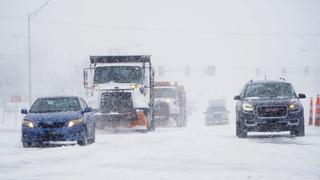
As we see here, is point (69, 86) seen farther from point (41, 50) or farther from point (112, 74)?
point (112, 74)

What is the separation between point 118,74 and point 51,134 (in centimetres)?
1024

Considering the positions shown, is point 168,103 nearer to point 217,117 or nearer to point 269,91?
point 217,117

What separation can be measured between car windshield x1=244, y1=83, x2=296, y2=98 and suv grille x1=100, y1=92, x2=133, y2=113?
6852 millimetres

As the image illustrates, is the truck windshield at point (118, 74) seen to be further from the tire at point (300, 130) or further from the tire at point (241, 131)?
the tire at point (300, 130)

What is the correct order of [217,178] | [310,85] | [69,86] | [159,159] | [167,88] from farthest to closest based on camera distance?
[310,85] < [69,86] < [167,88] < [159,159] < [217,178]

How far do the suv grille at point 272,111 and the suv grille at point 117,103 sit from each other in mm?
8051

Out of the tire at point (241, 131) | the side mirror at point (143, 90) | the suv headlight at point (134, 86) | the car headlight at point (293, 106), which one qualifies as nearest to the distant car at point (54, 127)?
the tire at point (241, 131)

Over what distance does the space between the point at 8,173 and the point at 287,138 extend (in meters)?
11.9

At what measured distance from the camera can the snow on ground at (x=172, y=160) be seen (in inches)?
513

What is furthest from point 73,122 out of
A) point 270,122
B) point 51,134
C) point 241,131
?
point 270,122

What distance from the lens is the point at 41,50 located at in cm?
17425

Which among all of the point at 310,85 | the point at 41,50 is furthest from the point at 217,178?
the point at 310,85

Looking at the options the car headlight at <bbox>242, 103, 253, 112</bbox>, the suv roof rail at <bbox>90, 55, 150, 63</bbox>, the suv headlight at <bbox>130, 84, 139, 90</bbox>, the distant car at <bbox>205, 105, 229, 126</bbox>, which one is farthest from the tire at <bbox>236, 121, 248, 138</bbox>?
the distant car at <bbox>205, 105, 229, 126</bbox>

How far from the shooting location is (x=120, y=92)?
101ft
